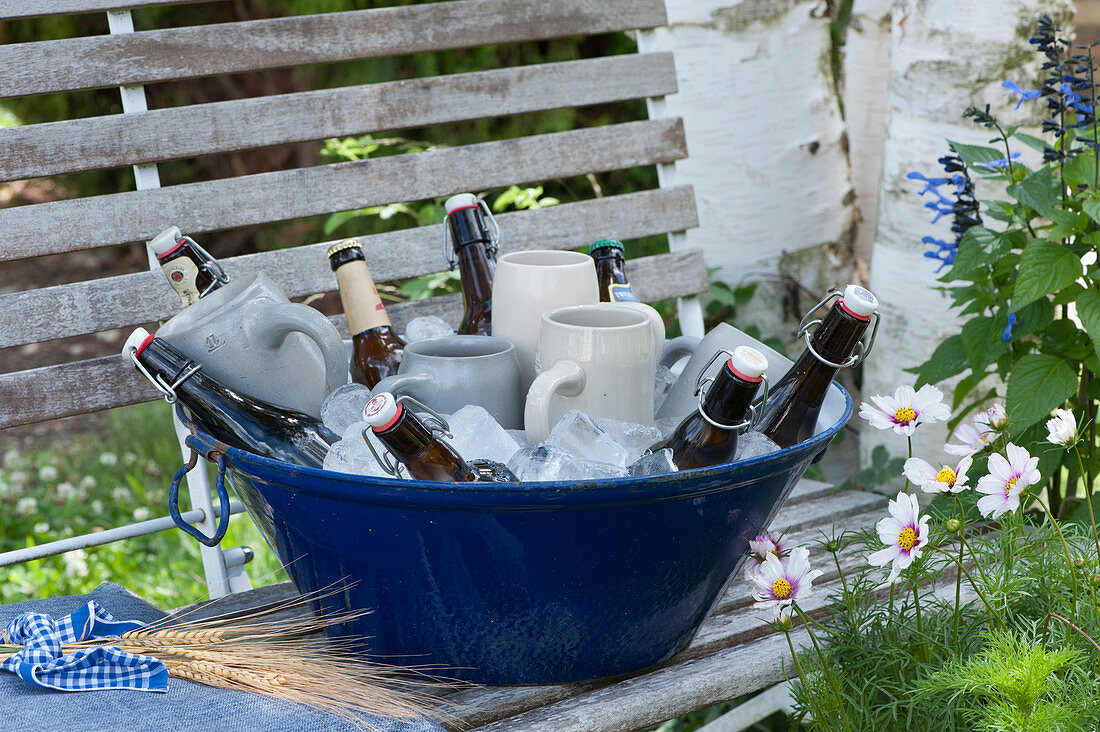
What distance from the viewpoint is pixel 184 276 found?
1276 millimetres

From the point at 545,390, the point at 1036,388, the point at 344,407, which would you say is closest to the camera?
the point at 545,390

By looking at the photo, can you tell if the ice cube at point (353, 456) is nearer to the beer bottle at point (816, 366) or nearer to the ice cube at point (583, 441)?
the ice cube at point (583, 441)

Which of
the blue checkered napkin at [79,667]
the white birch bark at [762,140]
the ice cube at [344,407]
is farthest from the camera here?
the white birch bark at [762,140]

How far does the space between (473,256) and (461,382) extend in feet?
1.08

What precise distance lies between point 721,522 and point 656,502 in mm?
105

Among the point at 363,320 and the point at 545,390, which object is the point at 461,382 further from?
the point at 363,320

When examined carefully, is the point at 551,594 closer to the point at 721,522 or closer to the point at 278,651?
the point at 721,522

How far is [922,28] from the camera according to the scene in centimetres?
192

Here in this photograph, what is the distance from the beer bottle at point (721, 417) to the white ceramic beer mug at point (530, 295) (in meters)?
0.22

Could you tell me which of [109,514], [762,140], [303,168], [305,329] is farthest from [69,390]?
[762,140]

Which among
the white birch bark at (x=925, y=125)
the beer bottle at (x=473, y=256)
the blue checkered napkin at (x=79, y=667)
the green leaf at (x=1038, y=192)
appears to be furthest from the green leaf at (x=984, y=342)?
the blue checkered napkin at (x=79, y=667)

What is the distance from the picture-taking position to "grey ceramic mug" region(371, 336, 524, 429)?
108 centimetres

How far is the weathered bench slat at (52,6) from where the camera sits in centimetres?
148

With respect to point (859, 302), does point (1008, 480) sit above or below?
below
